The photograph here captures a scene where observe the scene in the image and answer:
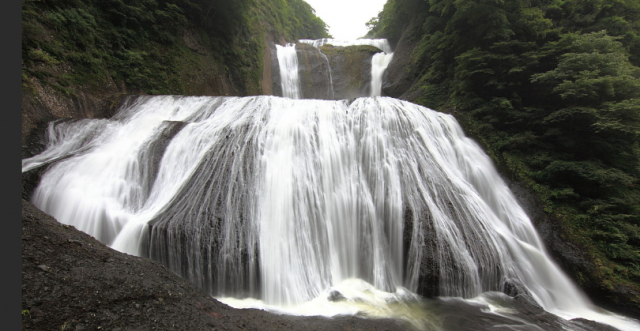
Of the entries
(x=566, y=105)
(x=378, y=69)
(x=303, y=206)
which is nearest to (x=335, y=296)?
(x=303, y=206)

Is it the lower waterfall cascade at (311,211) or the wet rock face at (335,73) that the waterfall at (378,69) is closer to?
the wet rock face at (335,73)

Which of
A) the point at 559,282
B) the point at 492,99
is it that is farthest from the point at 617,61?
the point at 559,282

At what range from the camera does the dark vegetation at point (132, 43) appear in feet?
22.1

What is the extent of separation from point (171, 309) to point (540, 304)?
6.26 m

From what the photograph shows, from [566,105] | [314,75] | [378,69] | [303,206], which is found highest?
[378,69]

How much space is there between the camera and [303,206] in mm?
5656

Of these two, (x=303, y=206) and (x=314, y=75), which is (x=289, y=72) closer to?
(x=314, y=75)

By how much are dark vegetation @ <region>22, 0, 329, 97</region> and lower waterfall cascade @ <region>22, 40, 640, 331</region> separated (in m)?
1.79

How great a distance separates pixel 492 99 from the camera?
8.48m

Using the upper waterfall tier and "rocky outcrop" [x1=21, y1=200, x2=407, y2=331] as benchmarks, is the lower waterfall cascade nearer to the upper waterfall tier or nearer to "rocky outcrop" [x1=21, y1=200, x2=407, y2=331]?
"rocky outcrop" [x1=21, y1=200, x2=407, y2=331]

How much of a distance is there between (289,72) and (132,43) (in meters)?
10.4

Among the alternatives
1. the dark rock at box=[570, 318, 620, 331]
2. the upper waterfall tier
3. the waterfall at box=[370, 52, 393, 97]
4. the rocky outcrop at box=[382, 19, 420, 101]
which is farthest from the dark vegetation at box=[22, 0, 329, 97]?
the dark rock at box=[570, 318, 620, 331]

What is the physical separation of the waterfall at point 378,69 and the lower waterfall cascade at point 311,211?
9.75 metres

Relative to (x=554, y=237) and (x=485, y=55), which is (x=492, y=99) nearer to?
(x=485, y=55)
